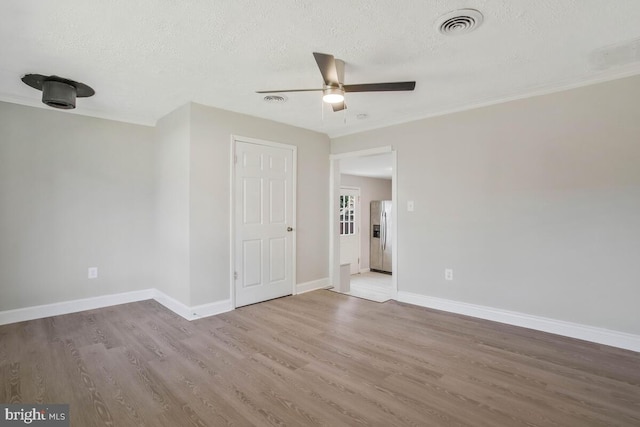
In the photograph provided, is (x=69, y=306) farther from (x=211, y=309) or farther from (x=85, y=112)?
(x=85, y=112)

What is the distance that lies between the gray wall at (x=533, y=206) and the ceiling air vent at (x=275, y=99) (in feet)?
5.43

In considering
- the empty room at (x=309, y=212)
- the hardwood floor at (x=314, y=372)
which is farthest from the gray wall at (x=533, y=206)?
the hardwood floor at (x=314, y=372)

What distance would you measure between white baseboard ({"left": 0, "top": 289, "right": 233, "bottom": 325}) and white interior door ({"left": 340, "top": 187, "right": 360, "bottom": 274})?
17.1 ft

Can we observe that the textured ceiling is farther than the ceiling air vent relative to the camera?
No

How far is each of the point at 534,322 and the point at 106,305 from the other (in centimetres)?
481

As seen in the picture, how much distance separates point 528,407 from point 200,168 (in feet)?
11.4

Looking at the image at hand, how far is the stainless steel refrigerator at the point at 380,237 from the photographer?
877cm

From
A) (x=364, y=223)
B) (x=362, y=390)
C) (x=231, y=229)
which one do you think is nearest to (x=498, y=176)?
(x=362, y=390)

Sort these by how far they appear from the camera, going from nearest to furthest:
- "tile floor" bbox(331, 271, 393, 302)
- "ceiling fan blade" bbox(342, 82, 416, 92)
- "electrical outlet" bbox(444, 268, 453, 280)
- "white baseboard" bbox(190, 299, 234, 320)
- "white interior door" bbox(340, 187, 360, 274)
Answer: "ceiling fan blade" bbox(342, 82, 416, 92), "white baseboard" bbox(190, 299, 234, 320), "electrical outlet" bbox(444, 268, 453, 280), "tile floor" bbox(331, 271, 393, 302), "white interior door" bbox(340, 187, 360, 274)

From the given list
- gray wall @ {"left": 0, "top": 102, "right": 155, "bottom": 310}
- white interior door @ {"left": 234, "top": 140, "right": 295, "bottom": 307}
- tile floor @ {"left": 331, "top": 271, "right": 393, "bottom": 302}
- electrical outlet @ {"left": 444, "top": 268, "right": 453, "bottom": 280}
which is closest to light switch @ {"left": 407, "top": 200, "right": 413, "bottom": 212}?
electrical outlet @ {"left": 444, "top": 268, "right": 453, "bottom": 280}

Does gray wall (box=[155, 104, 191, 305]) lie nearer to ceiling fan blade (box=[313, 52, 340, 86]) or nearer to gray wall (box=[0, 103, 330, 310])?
gray wall (box=[0, 103, 330, 310])

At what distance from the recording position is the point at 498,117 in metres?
3.27

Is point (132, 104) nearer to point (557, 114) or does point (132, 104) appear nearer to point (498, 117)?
point (498, 117)

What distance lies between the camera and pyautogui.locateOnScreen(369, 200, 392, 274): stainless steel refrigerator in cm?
877
